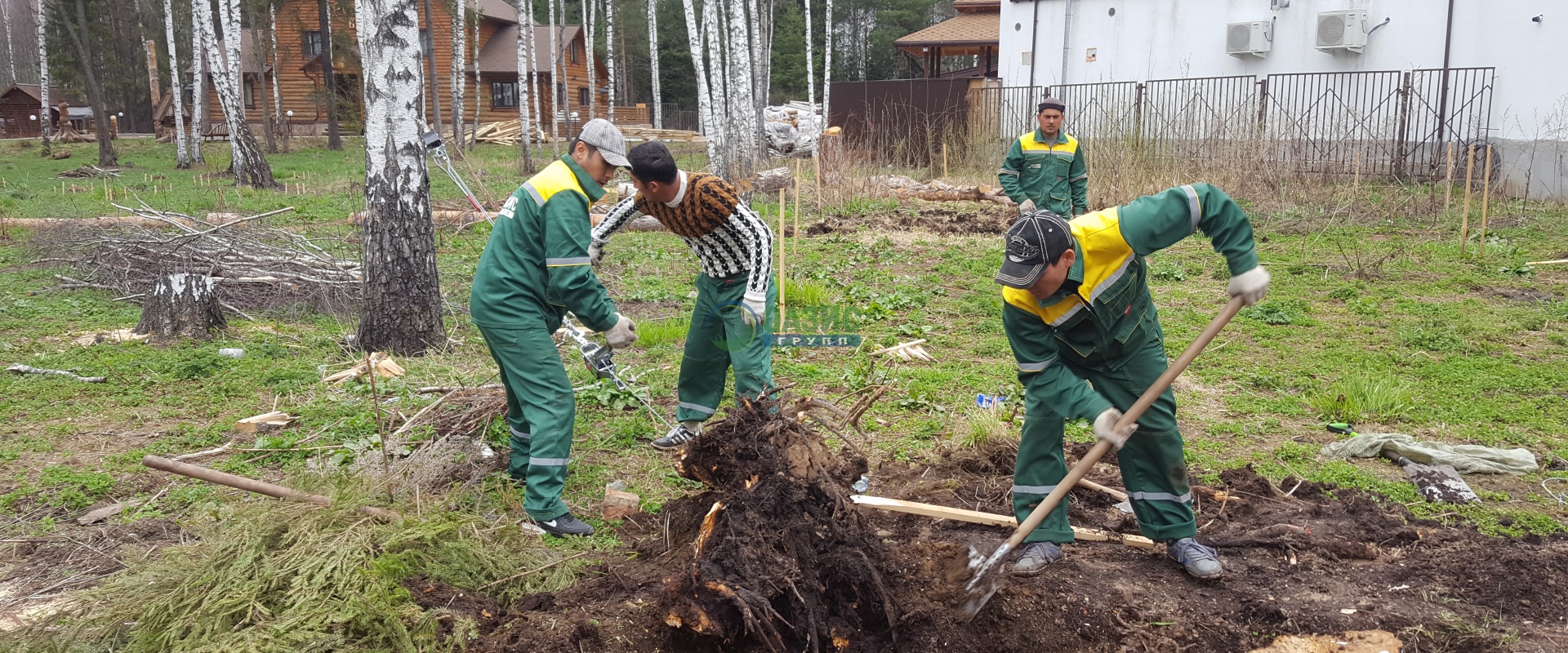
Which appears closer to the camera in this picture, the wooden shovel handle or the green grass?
the wooden shovel handle

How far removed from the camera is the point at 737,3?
16203mm

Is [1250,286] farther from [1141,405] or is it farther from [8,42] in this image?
[8,42]

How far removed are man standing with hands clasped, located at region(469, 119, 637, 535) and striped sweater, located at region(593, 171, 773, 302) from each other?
517 mm

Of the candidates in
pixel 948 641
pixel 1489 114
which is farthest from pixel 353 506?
pixel 1489 114

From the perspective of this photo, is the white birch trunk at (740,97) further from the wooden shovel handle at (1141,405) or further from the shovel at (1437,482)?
the wooden shovel handle at (1141,405)

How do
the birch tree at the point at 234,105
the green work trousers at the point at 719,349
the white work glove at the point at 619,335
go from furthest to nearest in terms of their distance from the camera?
the birch tree at the point at 234,105 < the green work trousers at the point at 719,349 < the white work glove at the point at 619,335

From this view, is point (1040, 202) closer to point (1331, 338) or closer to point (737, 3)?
point (1331, 338)

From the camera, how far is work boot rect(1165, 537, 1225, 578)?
3.52m

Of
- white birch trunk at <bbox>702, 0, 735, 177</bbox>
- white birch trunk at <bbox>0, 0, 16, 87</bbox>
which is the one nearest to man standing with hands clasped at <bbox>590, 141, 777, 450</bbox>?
white birch trunk at <bbox>702, 0, 735, 177</bbox>

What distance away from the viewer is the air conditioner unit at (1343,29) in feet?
56.5

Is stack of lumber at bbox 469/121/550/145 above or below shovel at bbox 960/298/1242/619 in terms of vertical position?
above

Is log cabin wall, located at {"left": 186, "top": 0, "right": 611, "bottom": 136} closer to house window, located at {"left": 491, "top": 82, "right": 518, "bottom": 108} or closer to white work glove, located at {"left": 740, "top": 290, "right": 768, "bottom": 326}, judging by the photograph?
house window, located at {"left": 491, "top": 82, "right": 518, "bottom": 108}

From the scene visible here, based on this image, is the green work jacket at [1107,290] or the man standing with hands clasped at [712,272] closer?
the green work jacket at [1107,290]

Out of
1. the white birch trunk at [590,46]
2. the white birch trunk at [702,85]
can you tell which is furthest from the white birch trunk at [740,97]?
the white birch trunk at [590,46]
